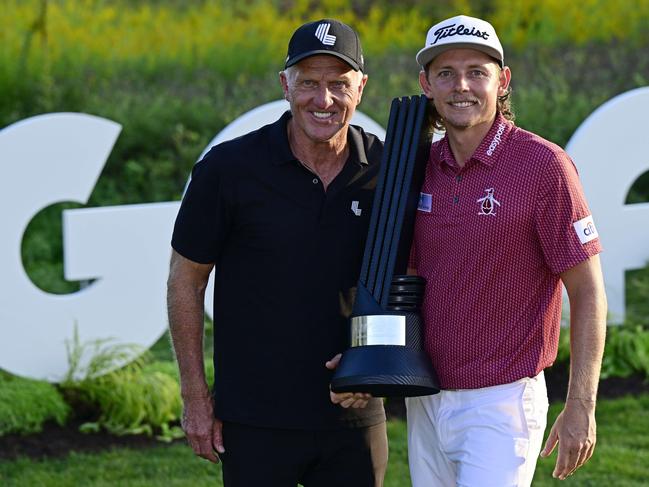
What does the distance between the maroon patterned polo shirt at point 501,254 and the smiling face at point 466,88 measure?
8 centimetres

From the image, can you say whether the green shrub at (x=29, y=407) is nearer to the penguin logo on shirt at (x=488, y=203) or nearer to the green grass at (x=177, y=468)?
the green grass at (x=177, y=468)

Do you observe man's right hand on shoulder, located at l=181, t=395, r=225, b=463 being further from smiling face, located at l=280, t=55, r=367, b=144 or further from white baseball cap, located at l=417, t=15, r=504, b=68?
white baseball cap, located at l=417, t=15, r=504, b=68

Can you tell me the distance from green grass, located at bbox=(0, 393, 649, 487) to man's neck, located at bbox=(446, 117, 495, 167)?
2.47 meters

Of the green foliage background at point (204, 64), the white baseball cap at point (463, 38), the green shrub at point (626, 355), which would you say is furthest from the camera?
the green foliage background at point (204, 64)

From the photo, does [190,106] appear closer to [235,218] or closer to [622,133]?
[622,133]

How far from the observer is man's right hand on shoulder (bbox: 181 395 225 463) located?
3936 millimetres

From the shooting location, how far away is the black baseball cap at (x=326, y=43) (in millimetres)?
3771

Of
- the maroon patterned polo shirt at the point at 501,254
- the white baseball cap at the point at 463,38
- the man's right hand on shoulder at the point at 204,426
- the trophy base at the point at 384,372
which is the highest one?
the white baseball cap at the point at 463,38

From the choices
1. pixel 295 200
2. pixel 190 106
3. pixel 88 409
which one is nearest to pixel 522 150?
pixel 295 200

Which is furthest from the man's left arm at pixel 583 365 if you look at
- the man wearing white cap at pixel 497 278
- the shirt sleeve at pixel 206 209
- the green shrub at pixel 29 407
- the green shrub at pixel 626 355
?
the green shrub at pixel 626 355

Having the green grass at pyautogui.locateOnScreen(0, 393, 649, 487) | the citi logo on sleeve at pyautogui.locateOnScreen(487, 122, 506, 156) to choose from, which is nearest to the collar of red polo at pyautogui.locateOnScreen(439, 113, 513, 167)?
the citi logo on sleeve at pyautogui.locateOnScreen(487, 122, 506, 156)

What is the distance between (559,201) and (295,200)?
0.82m

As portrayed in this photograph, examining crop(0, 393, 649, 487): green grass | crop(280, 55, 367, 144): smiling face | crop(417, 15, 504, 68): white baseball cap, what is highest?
crop(417, 15, 504, 68): white baseball cap

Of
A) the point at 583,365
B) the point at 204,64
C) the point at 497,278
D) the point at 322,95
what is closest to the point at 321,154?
the point at 322,95
